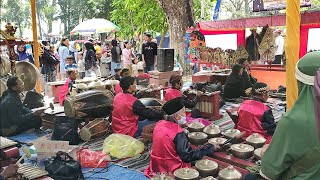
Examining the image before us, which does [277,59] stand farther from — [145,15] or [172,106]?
[172,106]

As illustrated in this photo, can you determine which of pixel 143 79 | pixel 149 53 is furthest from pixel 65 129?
pixel 149 53

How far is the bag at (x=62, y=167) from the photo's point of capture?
3881 millimetres

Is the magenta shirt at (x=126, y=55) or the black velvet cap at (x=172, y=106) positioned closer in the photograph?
the black velvet cap at (x=172, y=106)

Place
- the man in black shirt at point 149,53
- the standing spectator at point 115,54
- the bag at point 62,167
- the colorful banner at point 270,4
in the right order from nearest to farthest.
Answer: the bag at point 62,167 → the colorful banner at point 270,4 → the man in black shirt at point 149,53 → the standing spectator at point 115,54

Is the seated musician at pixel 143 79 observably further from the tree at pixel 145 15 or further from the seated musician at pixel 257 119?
the tree at pixel 145 15

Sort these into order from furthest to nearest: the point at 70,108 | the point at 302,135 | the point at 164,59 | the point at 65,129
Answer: the point at 164,59
the point at 70,108
the point at 65,129
the point at 302,135

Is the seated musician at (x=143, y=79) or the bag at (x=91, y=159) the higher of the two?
the seated musician at (x=143, y=79)

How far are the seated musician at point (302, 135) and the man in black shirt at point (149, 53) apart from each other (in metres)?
8.53

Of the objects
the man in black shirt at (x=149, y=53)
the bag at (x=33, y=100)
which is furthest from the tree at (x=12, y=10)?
the man in black shirt at (x=149, y=53)

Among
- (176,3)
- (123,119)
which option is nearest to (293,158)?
(123,119)

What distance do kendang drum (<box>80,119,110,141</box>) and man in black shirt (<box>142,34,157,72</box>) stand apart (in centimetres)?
476

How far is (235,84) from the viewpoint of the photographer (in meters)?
7.54

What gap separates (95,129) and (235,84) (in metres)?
3.23

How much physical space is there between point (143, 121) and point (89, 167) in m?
1.69
